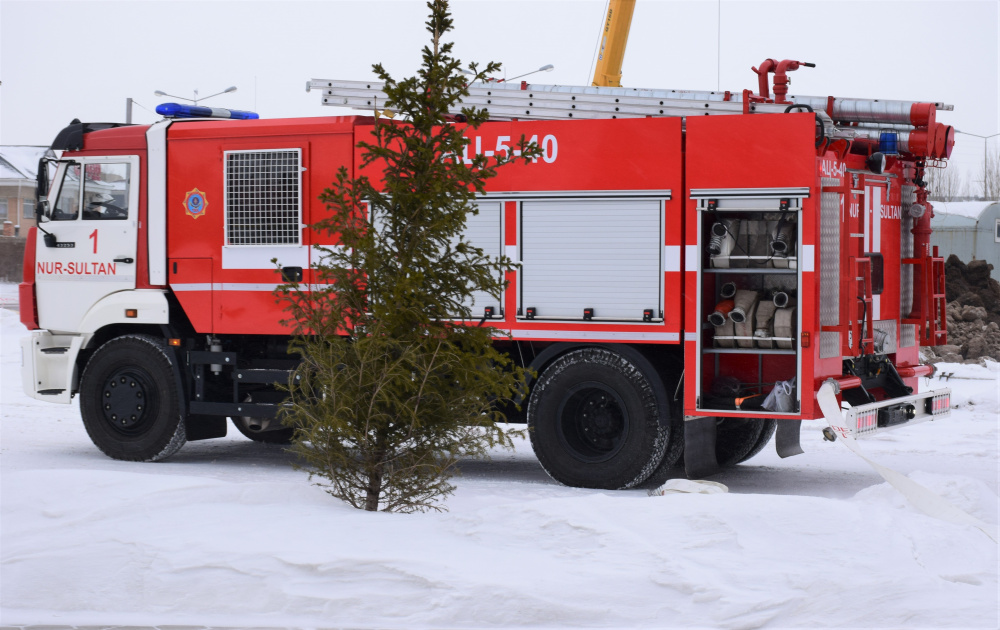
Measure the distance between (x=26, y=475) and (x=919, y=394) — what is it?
7284mm

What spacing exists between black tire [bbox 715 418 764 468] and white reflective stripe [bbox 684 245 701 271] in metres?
2.32

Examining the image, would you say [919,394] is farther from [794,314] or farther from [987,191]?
[987,191]

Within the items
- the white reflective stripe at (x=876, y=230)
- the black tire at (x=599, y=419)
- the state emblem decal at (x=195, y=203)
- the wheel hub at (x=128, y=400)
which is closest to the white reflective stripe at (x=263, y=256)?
the state emblem decal at (x=195, y=203)

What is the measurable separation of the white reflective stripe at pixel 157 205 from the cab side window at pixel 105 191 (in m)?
0.29

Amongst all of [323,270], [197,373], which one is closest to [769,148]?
[323,270]

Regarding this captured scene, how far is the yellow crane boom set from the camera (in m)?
14.5

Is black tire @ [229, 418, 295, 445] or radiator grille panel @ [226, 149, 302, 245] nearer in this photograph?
radiator grille panel @ [226, 149, 302, 245]

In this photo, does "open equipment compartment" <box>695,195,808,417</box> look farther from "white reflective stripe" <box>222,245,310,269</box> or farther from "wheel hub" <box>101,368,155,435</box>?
"wheel hub" <box>101,368,155,435</box>

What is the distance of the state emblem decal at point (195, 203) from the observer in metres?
10.4

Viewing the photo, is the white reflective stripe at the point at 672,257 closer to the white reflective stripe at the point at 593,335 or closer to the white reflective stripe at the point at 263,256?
the white reflective stripe at the point at 593,335

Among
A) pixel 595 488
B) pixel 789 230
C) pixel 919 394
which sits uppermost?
pixel 789 230

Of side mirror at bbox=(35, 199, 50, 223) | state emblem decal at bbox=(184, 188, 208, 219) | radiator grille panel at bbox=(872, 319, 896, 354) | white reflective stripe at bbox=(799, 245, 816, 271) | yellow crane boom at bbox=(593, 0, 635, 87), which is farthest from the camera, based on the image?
yellow crane boom at bbox=(593, 0, 635, 87)

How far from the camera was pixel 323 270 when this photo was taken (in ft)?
21.9

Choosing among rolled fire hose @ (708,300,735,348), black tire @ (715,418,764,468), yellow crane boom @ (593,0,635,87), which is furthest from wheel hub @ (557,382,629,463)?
yellow crane boom @ (593,0,635,87)
